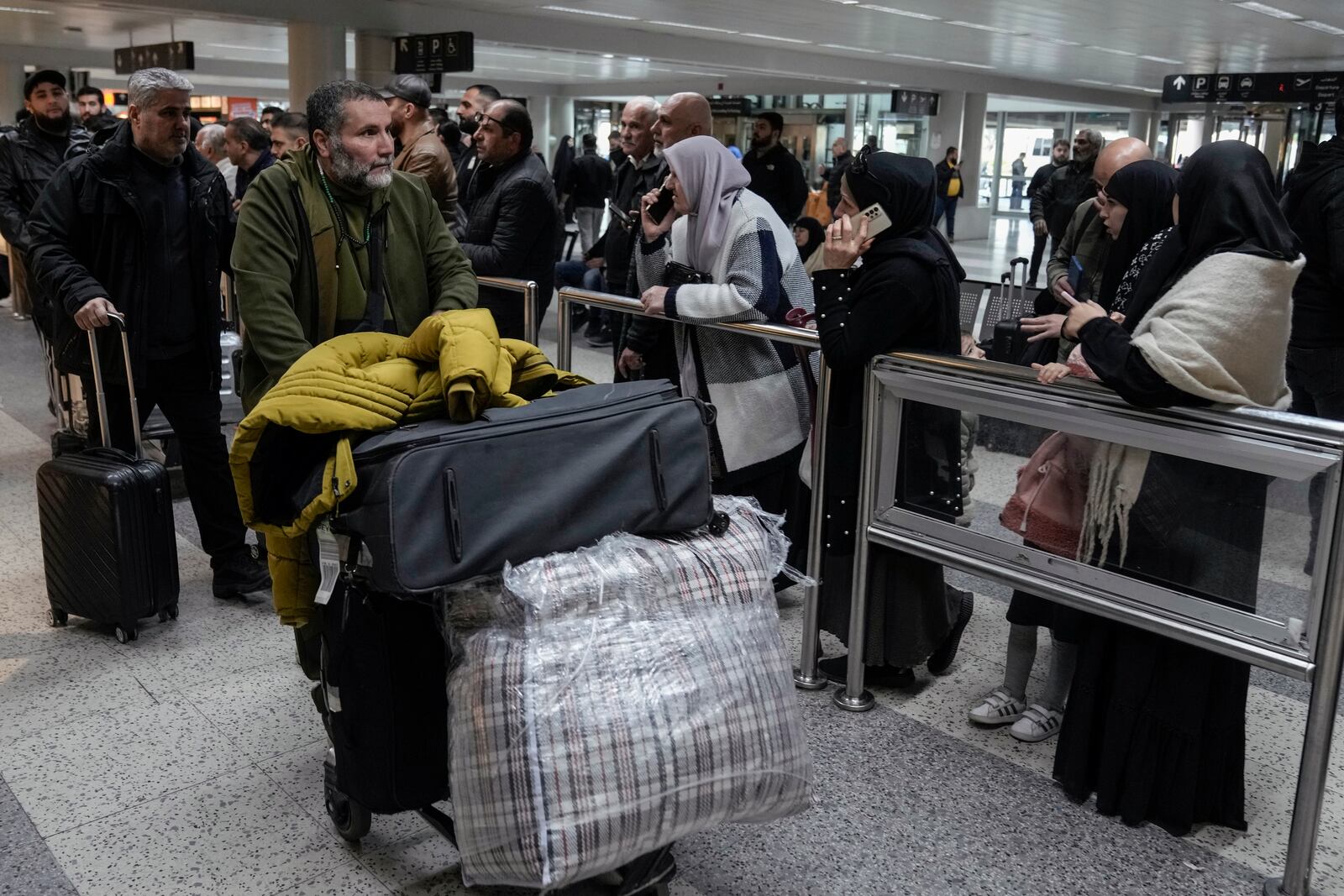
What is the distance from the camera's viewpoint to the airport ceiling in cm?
1460

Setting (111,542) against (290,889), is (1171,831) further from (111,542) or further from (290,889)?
(111,542)

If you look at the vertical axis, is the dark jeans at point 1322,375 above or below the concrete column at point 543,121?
below

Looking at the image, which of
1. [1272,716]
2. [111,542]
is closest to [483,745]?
[111,542]

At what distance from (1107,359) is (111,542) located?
9.51 feet

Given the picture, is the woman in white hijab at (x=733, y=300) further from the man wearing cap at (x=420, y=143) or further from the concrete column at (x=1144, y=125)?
the concrete column at (x=1144, y=125)

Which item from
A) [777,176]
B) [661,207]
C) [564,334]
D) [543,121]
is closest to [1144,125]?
[543,121]

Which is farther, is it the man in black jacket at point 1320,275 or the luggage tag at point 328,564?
the man in black jacket at point 1320,275

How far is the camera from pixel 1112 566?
8.41 feet

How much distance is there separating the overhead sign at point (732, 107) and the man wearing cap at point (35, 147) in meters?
16.7

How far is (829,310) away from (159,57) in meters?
18.7

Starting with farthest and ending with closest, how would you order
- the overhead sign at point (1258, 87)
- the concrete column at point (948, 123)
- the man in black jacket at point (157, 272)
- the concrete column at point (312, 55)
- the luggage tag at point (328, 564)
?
the concrete column at point (948, 123)
the overhead sign at point (1258, 87)
the concrete column at point (312, 55)
the man in black jacket at point (157, 272)
the luggage tag at point (328, 564)

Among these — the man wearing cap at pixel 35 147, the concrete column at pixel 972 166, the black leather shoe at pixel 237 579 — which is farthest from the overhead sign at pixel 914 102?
the black leather shoe at pixel 237 579

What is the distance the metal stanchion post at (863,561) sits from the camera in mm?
2988

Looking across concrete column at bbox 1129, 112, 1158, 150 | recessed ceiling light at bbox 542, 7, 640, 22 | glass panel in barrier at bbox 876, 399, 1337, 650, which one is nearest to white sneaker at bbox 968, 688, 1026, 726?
glass panel in barrier at bbox 876, 399, 1337, 650
